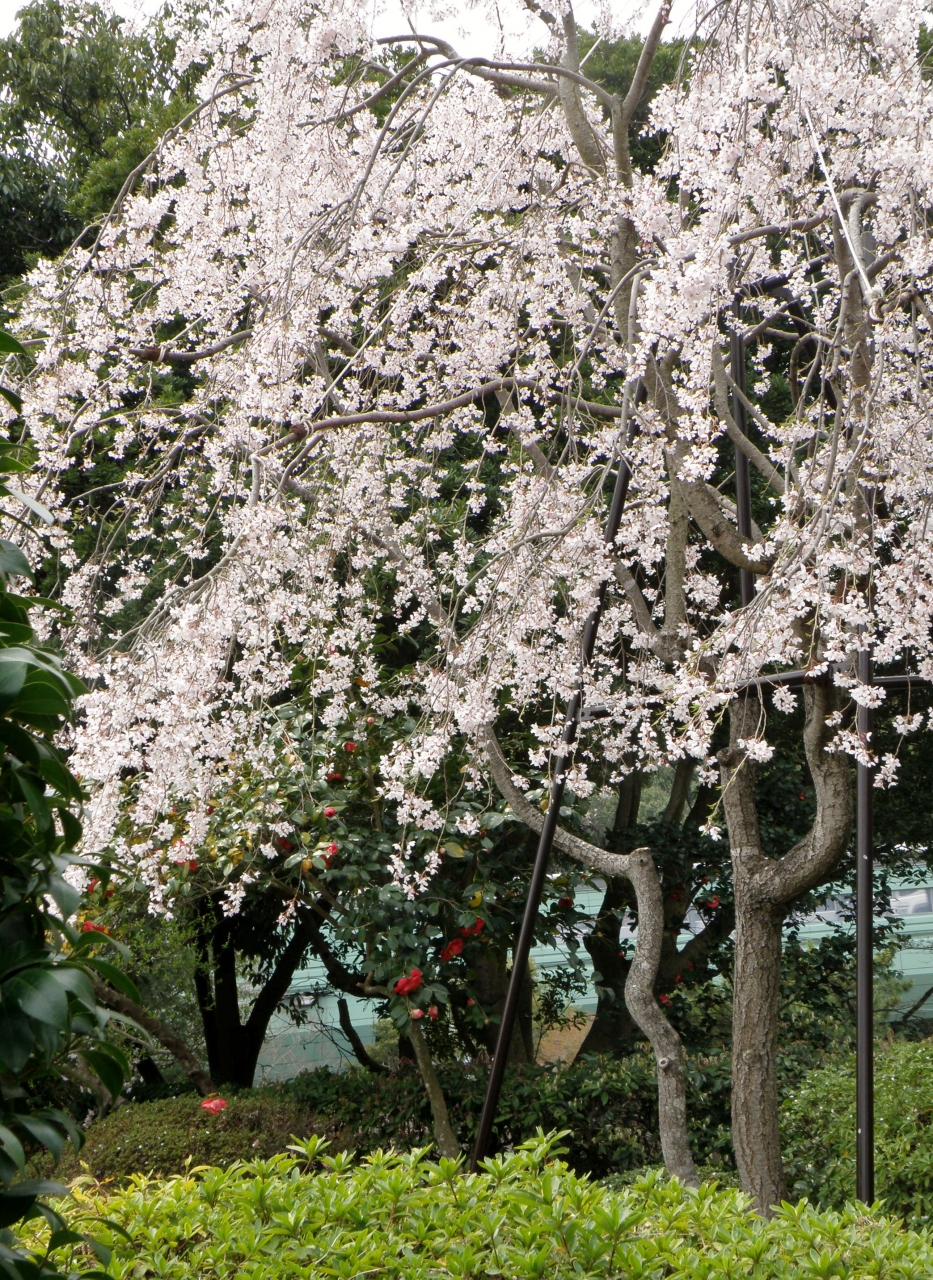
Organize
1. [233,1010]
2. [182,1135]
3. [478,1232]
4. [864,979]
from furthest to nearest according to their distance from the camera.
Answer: [233,1010] → [182,1135] → [864,979] → [478,1232]

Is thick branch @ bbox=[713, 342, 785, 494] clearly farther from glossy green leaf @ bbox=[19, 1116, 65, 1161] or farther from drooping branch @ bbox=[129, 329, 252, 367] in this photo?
glossy green leaf @ bbox=[19, 1116, 65, 1161]

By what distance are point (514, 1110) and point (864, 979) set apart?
2.38 meters

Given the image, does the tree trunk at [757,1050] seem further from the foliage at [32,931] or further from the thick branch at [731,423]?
the foliage at [32,931]

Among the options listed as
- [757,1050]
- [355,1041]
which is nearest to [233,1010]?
[355,1041]

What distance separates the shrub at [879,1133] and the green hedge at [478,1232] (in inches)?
61.9

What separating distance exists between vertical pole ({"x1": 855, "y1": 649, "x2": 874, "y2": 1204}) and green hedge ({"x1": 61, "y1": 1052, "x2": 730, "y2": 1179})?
1987 mm

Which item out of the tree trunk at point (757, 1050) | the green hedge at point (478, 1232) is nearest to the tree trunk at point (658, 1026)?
the tree trunk at point (757, 1050)

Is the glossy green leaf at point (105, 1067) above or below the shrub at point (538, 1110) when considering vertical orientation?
above

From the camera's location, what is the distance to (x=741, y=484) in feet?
11.4

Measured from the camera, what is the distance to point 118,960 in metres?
4.47

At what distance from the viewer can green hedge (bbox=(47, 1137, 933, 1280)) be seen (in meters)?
1.61

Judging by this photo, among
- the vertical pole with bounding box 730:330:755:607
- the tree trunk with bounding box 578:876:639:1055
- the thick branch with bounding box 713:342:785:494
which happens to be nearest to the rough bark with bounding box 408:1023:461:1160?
the tree trunk with bounding box 578:876:639:1055

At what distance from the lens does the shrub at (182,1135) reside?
13.0ft

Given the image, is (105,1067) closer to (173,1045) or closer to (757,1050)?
(757,1050)
